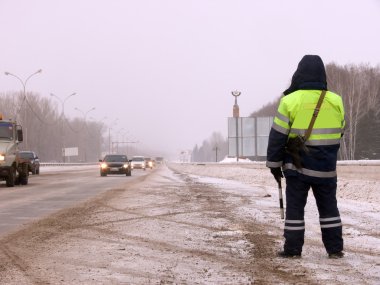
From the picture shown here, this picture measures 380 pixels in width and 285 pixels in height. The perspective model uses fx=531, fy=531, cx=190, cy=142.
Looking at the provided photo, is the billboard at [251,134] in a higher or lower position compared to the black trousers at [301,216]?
higher

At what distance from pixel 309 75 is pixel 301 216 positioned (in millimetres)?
1468

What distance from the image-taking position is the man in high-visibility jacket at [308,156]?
17.7ft

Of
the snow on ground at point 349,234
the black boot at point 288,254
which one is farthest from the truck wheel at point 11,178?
the black boot at point 288,254

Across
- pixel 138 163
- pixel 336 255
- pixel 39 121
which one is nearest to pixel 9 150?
pixel 336 255

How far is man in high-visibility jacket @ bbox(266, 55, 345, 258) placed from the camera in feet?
17.7

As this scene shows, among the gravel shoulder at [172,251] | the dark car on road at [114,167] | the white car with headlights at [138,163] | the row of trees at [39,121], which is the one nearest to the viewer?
the gravel shoulder at [172,251]

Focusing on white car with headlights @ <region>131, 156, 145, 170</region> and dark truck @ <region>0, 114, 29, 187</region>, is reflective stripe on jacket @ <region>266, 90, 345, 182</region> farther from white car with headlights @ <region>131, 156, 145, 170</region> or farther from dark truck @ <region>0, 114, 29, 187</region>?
white car with headlights @ <region>131, 156, 145, 170</region>

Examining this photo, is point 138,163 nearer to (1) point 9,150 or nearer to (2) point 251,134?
(2) point 251,134

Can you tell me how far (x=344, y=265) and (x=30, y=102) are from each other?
341ft

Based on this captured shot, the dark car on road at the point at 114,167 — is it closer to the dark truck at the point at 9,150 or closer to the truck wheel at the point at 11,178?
the dark truck at the point at 9,150

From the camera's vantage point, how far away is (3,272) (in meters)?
4.82

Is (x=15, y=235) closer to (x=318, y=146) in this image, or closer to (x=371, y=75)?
(x=318, y=146)

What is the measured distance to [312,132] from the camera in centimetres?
541

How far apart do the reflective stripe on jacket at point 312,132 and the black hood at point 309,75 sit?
0.08m
